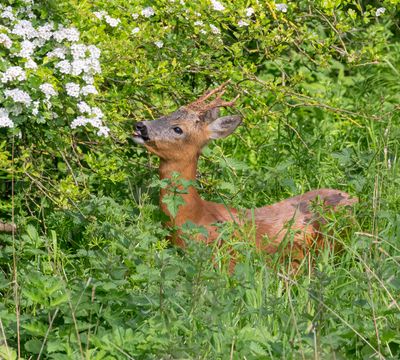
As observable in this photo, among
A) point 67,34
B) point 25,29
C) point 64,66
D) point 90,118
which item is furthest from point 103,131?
point 25,29

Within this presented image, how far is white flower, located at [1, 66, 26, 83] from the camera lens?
18.1ft

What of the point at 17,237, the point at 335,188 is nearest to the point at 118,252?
the point at 17,237

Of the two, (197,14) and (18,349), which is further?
(197,14)

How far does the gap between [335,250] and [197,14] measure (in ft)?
5.15

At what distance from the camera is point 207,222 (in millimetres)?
6207

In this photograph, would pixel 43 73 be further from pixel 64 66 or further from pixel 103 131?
pixel 103 131

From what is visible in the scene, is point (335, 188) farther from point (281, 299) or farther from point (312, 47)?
point (281, 299)

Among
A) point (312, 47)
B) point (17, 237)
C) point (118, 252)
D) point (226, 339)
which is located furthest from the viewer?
point (312, 47)

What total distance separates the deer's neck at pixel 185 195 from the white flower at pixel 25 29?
1012 millimetres


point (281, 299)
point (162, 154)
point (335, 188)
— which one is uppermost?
point (281, 299)

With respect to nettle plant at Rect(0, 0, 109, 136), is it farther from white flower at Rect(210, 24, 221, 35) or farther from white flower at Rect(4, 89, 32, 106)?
white flower at Rect(210, 24, 221, 35)

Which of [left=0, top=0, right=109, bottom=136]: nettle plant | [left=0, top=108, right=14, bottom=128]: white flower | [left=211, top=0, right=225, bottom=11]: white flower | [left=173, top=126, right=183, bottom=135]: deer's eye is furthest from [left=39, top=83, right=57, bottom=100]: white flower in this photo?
[left=211, top=0, right=225, bottom=11]: white flower

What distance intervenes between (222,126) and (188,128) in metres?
0.21

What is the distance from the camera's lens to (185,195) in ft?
20.5
